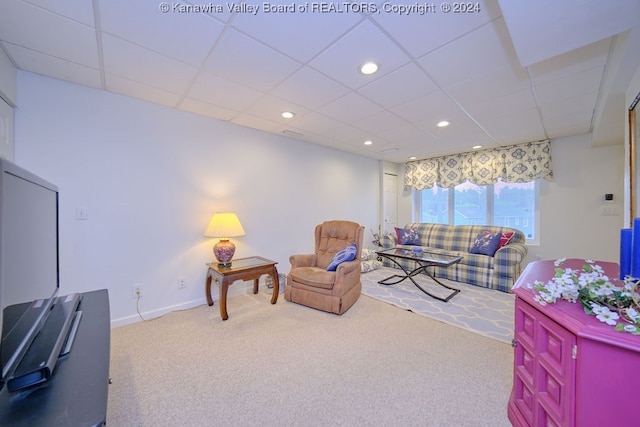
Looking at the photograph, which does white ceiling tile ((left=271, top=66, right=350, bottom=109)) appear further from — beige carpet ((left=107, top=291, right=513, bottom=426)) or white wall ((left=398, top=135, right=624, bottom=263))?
white wall ((left=398, top=135, right=624, bottom=263))

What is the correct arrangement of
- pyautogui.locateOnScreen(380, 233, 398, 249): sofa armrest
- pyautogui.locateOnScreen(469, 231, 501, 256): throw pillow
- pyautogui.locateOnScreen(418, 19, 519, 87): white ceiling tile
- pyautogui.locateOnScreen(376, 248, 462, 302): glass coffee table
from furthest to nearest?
pyautogui.locateOnScreen(380, 233, 398, 249): sofa armrest
pyautogui.locateOnScreen(469, 231, 501, 256): throw pillow
pyautogui.locateOnScreen(376, 248, 462, 302): glass coffee table
pyautogui.locateOnScreen(418, 19, 519, 87): white ceiling tile

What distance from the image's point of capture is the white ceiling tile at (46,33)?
1.41 meters

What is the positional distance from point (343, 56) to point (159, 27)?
1.21 m

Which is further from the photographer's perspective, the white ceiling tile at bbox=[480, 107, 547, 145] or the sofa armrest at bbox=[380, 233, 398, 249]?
the sofa armrest at bbox=[380, 233, 398, 249]

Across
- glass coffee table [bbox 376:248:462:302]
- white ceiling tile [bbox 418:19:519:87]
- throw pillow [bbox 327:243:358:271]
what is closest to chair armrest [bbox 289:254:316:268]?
throw pillow [bbox 327:243:358:271]

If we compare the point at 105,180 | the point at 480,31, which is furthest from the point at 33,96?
the point at 480,31

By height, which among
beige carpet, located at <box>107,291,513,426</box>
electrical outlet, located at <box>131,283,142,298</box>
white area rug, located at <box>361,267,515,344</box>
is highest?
electrical outlet, located at <box>131,283,142,298</box>

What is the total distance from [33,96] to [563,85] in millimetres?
4602

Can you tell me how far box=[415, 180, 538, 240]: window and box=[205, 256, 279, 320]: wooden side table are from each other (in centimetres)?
417

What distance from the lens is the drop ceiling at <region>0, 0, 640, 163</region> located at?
4.55 ft

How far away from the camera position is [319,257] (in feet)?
11.2

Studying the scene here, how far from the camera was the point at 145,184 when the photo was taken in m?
2.60

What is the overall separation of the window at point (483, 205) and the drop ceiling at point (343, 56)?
1.57 meters

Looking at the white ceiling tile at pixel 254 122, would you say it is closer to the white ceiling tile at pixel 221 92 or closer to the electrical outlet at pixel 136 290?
the white ceiling tile at pixel 221 92
